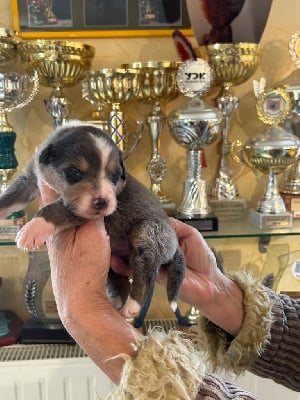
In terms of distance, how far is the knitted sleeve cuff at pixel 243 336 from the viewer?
0.93 meters

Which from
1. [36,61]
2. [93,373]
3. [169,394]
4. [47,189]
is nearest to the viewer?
[169,394]

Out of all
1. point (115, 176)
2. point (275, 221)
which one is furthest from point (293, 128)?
point (115, 176)

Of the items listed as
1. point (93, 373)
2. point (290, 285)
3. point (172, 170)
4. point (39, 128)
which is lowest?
point (93, 373)

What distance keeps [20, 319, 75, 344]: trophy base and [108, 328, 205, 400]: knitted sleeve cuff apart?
78 cm

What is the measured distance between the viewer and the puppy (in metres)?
0.81

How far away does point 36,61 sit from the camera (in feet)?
4.19

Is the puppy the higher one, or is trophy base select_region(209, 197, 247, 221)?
the puppy

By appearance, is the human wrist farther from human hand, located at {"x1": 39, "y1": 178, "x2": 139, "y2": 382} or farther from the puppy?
human hand, located at {"x1": 39, "y1": 178, "x2": 139, "y2": 382}

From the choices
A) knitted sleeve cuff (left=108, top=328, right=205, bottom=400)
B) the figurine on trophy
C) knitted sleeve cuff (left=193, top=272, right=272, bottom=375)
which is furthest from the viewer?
the figurine on trophy

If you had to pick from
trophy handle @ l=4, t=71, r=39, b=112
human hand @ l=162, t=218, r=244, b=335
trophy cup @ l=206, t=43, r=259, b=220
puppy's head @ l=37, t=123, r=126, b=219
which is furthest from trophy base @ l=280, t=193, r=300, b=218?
trophy handle @ l=4, t=71, r=39, b=112

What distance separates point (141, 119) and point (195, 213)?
345 millimetres

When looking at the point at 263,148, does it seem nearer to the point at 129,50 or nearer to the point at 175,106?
the point at 175,106

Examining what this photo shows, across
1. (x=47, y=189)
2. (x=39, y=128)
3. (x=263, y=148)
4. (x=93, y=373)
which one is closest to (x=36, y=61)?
(x=39, y=128)

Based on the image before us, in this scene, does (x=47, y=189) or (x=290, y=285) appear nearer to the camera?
(x=47, y=189)
